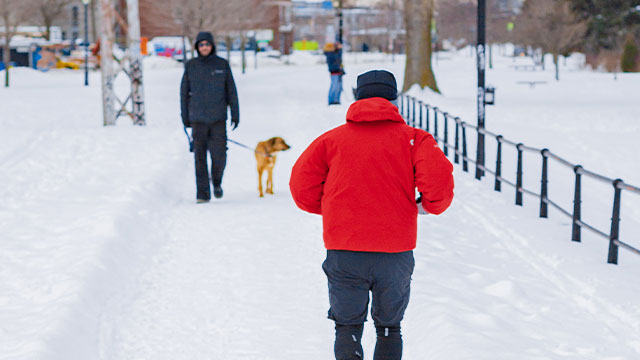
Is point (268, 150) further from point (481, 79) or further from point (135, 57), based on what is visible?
point (135, 57)

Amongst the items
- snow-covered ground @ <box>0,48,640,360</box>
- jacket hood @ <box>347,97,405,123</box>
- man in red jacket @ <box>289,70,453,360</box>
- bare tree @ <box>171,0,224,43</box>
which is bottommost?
snow-covered ground @ <box>0,48,640,360</box>

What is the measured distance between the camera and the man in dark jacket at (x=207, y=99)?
9367 millimetres

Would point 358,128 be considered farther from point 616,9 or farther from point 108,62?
point 616,9

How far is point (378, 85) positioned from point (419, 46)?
84.1 feet

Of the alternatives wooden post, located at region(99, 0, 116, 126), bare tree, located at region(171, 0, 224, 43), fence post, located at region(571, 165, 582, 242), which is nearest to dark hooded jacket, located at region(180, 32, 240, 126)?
fence post, located at region(571, 165, 582, 242)

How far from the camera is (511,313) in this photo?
5.94m

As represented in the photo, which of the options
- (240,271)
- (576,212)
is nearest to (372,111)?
(240,271)

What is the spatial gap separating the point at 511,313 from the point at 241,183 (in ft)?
21.7

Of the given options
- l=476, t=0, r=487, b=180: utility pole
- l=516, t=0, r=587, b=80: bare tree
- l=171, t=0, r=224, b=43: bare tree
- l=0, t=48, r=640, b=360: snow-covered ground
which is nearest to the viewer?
l=0, t=48, r=640, b=360: snow-covered ground

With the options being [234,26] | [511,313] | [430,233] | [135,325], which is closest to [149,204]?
[430,233]

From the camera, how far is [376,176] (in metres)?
3.72

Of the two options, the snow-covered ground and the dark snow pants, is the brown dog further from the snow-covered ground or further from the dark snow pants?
the dark snow pants

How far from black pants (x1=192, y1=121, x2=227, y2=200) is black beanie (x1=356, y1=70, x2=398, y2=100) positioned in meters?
6.08

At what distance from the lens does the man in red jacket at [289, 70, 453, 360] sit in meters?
3.69
